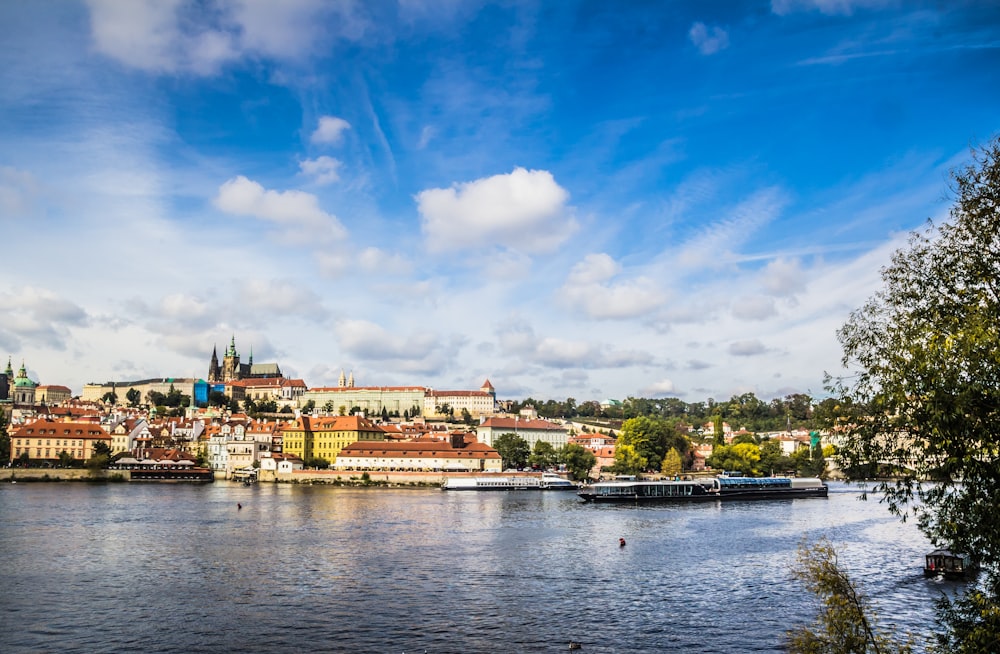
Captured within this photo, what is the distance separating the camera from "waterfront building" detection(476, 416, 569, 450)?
136 meters

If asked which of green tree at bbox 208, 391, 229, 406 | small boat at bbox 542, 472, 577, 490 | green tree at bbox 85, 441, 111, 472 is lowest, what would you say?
small boat at bbox 542, 472, 577, 490

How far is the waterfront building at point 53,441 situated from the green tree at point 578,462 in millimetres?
59565

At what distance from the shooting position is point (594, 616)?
2400cm

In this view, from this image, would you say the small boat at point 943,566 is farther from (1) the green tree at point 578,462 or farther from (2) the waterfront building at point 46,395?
(2) the waterfront building at point 46,395

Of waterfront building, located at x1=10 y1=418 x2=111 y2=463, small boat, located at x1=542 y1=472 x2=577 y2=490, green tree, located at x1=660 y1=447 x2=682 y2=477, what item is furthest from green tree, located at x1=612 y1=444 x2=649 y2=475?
waterfront building, located at x1=10 y1=418 x2=111 y2=463

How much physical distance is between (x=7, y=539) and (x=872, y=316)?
40817mm

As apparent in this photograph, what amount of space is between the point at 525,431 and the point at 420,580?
4515 inches

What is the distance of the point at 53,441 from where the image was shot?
9744 centimetres

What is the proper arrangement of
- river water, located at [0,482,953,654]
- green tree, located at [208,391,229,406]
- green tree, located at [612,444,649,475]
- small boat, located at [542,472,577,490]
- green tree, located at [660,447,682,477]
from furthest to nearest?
1. green tree, located at [208,391,229,406]
2. green tree, located at [612,444,649,475]
3. green tree, located at [660,447,682,477]
4. small boat, located at [542,472,577,490]
5. river water, located at [0,482,953,654]

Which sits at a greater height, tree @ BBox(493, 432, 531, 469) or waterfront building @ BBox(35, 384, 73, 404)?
waterfront building @ BBox(35, 384, 73, 404)

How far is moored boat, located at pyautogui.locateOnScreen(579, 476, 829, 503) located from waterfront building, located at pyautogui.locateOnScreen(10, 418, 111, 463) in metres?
64.0

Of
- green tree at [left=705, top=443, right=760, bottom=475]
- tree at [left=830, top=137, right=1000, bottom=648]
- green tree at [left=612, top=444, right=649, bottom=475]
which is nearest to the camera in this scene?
tree at [left=830, top=137, right=1000, bottom=648]

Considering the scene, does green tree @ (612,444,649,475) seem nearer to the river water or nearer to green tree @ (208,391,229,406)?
the river water

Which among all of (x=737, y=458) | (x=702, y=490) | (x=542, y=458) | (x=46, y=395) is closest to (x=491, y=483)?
(x=542, y=458)
